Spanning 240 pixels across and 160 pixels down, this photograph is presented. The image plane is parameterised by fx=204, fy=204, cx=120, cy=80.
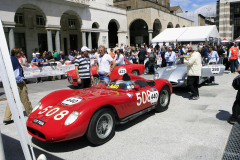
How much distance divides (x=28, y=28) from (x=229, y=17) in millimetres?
46355

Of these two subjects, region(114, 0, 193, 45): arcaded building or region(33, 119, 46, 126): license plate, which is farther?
region(114, 0, 193, 45): arcaded building

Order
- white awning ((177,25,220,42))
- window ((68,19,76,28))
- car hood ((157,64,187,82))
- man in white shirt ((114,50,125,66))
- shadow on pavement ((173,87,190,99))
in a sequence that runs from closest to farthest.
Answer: shadow on pavement ((173,87,190,99)) → car hood ((157,64,187,82)) → man in white shirt ((114,50,125,66)) → white awning ((177,25,220,42)) → window ((68,19,76,28))

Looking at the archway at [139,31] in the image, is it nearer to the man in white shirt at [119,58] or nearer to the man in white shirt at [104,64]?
the man in white shirt at [119,58]

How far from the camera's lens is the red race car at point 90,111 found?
3.27 metres

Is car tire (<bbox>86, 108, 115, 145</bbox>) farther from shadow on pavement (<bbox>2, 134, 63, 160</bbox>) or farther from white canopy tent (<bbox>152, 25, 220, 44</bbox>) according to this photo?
white canopy tent (<bbox>152, 25, 220, 44</bbox>)

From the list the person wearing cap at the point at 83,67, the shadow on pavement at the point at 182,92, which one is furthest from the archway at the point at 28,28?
the shadow on pavement at the point at 182,92

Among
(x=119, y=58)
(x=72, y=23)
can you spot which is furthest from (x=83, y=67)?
(x=72, y=23)

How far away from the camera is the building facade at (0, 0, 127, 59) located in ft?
53.1

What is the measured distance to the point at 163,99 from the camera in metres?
5.55

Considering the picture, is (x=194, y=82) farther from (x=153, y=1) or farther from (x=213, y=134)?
(x=153, y=1)

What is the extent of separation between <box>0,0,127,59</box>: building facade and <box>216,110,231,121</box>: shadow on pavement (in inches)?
607

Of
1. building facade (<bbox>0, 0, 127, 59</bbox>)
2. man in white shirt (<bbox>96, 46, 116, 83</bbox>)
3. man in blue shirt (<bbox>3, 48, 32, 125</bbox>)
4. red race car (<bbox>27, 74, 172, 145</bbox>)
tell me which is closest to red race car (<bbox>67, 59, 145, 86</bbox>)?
man in white shirt (<bbox>96, 46, 116, 83</bbox>)

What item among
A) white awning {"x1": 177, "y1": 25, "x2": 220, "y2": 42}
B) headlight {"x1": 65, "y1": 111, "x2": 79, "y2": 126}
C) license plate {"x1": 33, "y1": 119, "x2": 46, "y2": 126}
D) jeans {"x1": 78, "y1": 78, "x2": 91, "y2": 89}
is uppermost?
white awning {"x1": 177, "y1": 25, "x2": 220, "y2": 42}

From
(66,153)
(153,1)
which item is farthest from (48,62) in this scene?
(153,1)
